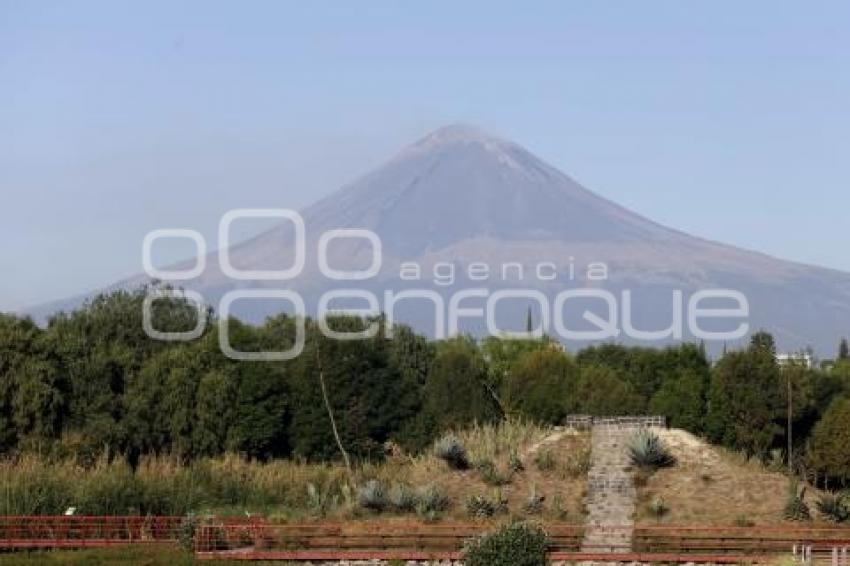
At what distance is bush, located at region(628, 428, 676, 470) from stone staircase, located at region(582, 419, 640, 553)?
15.6 inches

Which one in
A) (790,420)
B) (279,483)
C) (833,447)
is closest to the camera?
(279,483)

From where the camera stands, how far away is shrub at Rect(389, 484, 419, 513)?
122 ft

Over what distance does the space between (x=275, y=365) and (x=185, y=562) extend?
26.2m

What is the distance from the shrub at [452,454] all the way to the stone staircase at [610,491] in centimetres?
344

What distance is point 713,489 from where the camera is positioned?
38.9m

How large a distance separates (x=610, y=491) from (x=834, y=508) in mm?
5793

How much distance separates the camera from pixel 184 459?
5025 cm

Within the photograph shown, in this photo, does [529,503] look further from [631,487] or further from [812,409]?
[812,409]

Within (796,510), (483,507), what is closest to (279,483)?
(483,507)

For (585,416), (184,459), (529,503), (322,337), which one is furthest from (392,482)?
(322,337)

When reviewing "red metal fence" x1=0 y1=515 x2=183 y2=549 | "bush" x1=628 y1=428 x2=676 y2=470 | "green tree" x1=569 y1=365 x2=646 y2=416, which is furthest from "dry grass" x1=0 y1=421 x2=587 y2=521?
"green tree" x1=569 y1=365 x2=646 y2=416

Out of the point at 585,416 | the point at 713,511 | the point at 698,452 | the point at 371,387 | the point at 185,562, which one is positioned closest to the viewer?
the point at 185,562

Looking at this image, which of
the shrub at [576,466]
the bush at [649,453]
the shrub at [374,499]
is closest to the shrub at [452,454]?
the shrub at [576,466]

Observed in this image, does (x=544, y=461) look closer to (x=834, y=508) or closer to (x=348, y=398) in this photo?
(x=834, y=508)
